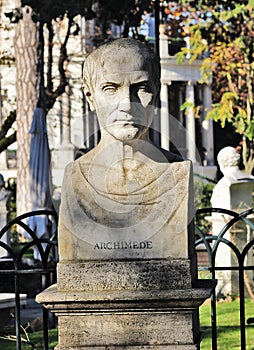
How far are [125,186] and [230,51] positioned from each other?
67.9 ft

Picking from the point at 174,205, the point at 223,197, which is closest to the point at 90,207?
the point at 174,205

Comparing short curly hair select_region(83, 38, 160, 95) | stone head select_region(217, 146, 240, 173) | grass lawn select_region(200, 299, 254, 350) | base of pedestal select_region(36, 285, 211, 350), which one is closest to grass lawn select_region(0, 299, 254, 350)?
grass lawn select_region(200, 299, 254, 350)

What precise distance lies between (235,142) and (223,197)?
28694 millimetres

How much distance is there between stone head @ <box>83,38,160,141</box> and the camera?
419cm

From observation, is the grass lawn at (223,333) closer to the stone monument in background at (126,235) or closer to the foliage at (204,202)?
the foliage at (204,202)

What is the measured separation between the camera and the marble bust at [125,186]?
13.8 ft

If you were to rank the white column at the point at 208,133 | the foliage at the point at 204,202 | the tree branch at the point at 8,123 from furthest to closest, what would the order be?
the white column at the point at 208,133, the tree branch at the point at 8,123, the foliage at the point at 204,202

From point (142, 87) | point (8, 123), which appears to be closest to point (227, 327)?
point (142, 87)

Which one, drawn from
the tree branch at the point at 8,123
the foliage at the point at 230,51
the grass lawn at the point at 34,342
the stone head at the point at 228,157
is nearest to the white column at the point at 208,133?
the foliage at the point at 230,51

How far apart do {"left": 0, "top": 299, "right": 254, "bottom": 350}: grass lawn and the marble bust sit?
411cm

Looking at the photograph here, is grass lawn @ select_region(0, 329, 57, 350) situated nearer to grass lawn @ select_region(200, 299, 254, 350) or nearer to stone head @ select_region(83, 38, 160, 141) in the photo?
grass lawn @ select_region(200, 299, 254, 350)

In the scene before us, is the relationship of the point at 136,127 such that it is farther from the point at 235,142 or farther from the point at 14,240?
the point at 235,142

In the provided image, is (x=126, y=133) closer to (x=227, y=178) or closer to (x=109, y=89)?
(x=109, y=89)

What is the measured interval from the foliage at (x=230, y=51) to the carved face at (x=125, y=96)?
886 centimetres
